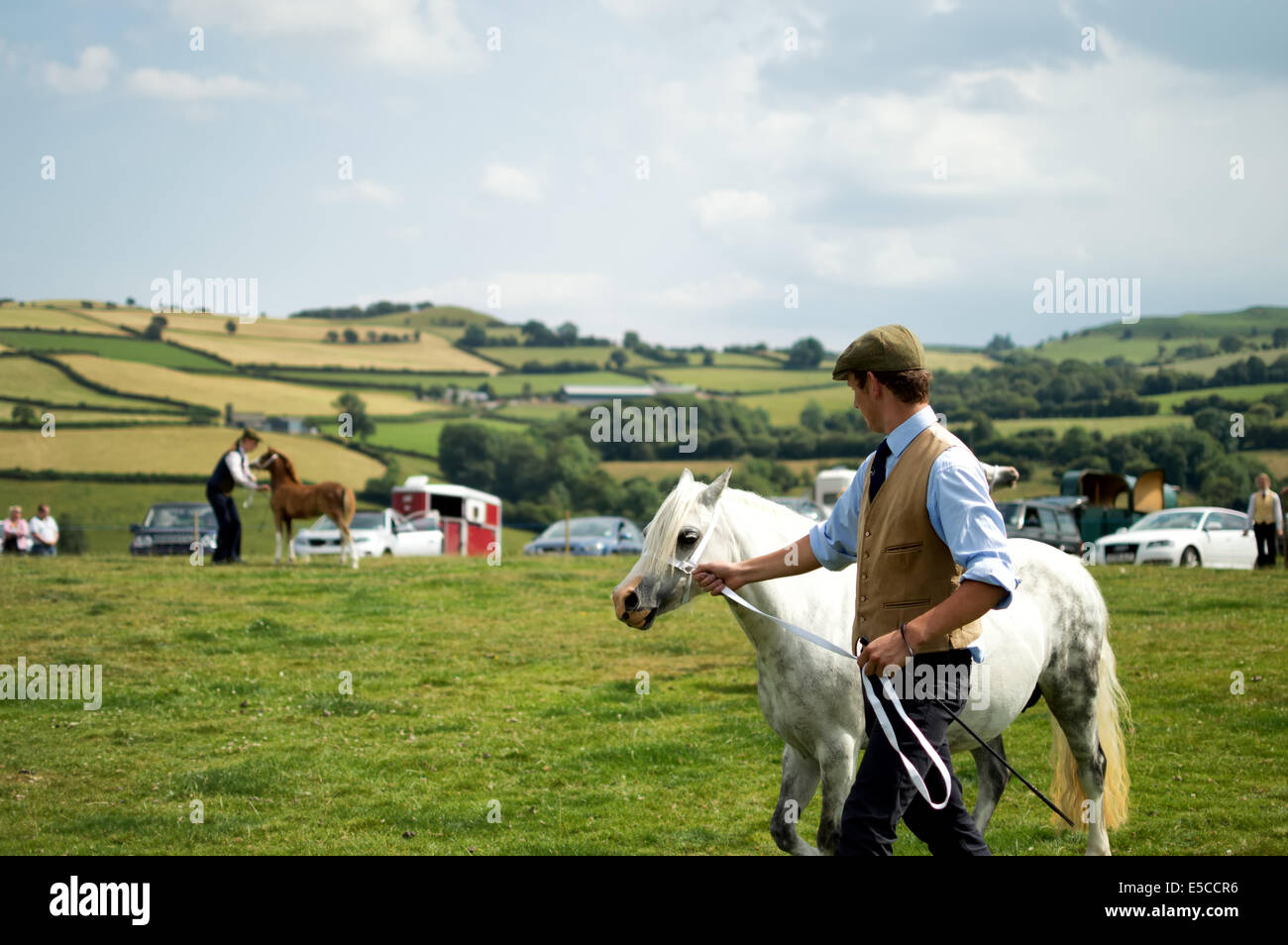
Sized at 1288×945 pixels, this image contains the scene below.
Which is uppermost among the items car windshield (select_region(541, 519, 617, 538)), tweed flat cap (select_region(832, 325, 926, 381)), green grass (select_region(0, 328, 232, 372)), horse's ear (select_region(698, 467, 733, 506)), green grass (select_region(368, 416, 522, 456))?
green grass (select_region(0, 328, 232, 372))

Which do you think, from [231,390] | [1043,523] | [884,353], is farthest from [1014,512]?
[231,390]

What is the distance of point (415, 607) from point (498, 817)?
31.7 feet

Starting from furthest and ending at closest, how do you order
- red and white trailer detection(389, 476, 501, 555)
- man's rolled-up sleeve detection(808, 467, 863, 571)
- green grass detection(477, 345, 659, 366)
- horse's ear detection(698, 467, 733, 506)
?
green grass detection(477, 345, 659, 366)
red and white trailer detection(389, 476, 501, 555)
horse's ear detection(698, 467, 733, 506)
man's rolled-up sleeve detection(808, 467, 863, 571)

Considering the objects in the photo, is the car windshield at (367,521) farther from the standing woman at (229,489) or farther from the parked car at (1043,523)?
the parked car at (1043,523)

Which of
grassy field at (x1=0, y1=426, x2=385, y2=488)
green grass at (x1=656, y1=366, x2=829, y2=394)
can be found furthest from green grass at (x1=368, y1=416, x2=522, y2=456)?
green grass at (x1=656, y1=366, x2=829, y2=394)

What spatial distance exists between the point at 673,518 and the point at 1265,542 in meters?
21.7

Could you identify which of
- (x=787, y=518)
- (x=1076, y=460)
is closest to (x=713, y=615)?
(x=787, y=518)

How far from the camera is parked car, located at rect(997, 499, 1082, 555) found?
1206 inches

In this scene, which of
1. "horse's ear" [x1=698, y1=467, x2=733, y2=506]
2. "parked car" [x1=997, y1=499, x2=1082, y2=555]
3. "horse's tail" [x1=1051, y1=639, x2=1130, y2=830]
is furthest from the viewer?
"parked car" [x1=997, y1=499, x2=1082, y2=555]

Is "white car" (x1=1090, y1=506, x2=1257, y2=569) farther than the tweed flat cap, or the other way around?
"white car" (x1=1090, y1=506, x2=1257, y2=569)

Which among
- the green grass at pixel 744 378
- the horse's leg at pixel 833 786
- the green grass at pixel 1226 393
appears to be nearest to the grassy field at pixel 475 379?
the green grass at pixel 744 378

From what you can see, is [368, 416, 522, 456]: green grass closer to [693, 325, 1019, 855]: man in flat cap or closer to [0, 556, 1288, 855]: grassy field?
[0, 556, 1288, 855]: grassy field

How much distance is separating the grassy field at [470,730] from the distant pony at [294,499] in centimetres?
483

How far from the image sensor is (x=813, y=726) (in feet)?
18.0
